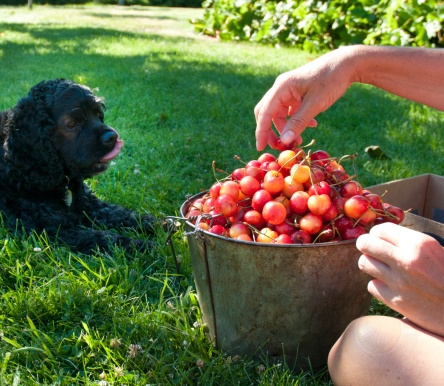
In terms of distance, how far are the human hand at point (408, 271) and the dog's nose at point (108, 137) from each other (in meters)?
2.16

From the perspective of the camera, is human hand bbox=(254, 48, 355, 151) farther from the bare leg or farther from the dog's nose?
the dog's nose

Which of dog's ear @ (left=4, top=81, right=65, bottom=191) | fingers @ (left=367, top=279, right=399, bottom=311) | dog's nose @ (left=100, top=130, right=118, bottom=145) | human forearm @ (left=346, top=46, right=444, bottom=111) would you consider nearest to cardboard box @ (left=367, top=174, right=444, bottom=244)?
human forearm @ (left=346, top=46, right=444, bottom=111)

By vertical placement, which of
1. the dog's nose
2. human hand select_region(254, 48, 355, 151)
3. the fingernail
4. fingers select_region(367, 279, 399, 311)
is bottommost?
the dog's nose

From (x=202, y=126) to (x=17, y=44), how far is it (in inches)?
254

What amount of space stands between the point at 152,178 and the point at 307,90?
2.06 m

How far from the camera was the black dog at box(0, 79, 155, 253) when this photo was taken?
326cm

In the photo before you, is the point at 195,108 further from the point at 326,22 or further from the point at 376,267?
the point at 376,267

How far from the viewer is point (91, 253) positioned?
312cm

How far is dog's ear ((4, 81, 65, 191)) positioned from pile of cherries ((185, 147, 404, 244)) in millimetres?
1400

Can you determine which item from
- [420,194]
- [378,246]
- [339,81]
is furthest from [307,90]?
[420,194]

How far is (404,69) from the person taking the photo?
2406mm

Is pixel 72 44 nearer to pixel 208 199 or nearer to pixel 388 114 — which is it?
pixel 388 114

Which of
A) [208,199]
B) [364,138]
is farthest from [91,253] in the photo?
[364,138]

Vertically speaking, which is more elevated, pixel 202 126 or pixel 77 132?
pixel 77 132
